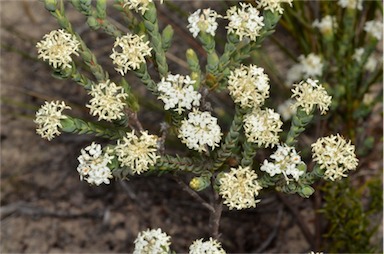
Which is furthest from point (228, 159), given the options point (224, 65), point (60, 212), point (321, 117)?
point (60, 212)

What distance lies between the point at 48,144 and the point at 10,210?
289mm

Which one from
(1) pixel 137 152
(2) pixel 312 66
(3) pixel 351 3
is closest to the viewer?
(1) pixel 137 152

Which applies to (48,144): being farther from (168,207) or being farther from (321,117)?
(321,117)

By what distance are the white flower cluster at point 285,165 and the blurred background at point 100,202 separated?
686 mm

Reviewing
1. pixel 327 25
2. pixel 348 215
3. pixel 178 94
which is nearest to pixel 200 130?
pixel 178 94

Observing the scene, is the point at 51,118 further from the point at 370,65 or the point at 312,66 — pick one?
the point at 370,65

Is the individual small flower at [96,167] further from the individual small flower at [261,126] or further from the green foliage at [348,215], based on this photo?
the green foliage at [348,215]

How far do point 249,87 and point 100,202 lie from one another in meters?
1.14

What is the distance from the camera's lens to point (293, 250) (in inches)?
85.6

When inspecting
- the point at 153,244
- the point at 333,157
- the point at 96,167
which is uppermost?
the point at 333,157

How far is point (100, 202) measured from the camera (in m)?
2.37

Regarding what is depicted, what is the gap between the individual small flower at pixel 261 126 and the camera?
1.38m

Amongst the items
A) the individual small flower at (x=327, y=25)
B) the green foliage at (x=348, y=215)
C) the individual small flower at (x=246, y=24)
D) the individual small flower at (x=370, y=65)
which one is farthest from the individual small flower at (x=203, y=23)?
the individual small flower at (x=370, y=65)

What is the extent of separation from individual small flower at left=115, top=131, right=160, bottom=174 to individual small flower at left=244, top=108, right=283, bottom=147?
7.9 inches
